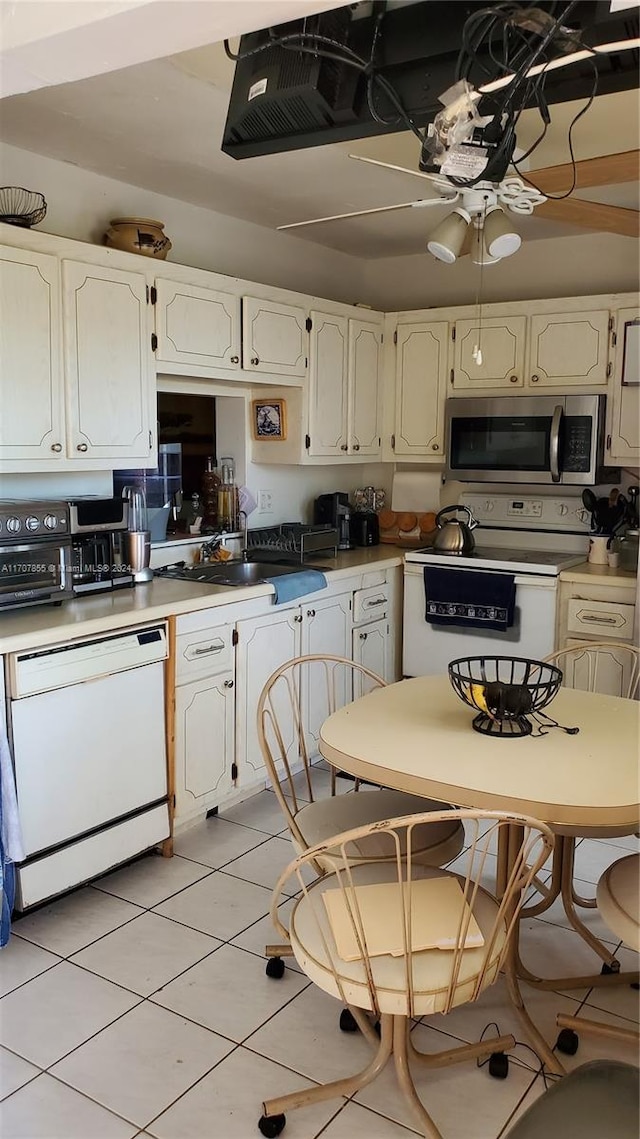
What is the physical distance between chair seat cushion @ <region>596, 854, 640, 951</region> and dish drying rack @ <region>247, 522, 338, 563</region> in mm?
2264

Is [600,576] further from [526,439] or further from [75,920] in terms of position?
[75,920]

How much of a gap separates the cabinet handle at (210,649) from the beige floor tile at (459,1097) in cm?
151

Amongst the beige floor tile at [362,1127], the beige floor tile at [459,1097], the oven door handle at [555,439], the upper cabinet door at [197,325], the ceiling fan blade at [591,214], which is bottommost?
the beige floor tile at [362,1127]

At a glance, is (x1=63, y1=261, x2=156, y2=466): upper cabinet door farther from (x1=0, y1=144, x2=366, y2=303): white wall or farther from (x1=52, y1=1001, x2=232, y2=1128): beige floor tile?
(x1=52, y1=1001, x2=232, y2=1128): beige floor tile

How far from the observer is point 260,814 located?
3.42m

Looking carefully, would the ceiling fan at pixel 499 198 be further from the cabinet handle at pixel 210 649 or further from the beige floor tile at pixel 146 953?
the beige floor tile at pixel 146 953

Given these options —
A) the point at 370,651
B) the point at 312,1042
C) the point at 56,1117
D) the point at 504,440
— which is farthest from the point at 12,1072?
the point at 504,440

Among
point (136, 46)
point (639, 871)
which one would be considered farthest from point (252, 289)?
point (639, 871)

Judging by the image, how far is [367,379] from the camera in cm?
450

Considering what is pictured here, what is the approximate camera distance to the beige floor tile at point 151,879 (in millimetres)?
2801

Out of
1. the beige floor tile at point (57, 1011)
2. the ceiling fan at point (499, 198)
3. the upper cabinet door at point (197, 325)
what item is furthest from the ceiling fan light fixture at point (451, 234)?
the beige floor tile at point (57, 1011)

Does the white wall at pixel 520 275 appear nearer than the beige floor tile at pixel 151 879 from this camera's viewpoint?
No

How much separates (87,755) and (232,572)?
1295 mm

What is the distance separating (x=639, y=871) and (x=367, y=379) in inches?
120
